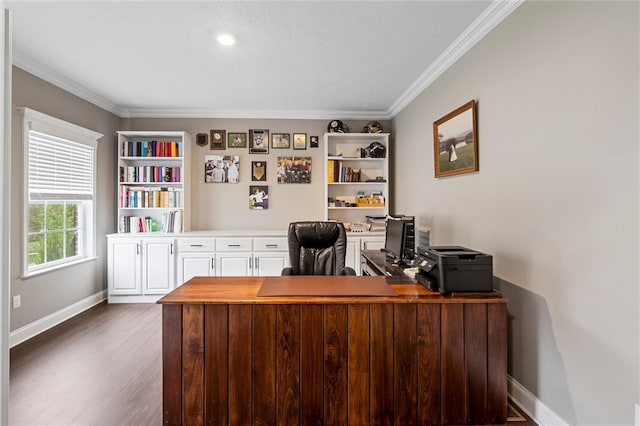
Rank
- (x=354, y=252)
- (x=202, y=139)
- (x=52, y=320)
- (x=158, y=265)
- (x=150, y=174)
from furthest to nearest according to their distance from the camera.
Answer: (x=202, y=139), (x=150, y=174), (x=354, y=252), (x=158, y=265), (x=52, y=320)

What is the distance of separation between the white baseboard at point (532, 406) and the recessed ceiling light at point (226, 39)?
3.18 meters

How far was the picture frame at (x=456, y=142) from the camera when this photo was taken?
2477 millimetres

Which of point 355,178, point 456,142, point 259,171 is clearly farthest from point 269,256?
point 456,142

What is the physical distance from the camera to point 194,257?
4148 mm

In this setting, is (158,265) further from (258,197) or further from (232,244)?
(258,197)

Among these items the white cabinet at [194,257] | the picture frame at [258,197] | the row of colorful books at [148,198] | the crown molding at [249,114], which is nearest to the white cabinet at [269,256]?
the white cabinet at [194,257]

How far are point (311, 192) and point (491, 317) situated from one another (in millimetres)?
3188

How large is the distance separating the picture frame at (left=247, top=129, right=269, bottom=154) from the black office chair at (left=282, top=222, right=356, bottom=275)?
190 cm

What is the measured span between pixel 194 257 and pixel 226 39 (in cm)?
265

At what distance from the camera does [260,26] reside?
2.41 metres

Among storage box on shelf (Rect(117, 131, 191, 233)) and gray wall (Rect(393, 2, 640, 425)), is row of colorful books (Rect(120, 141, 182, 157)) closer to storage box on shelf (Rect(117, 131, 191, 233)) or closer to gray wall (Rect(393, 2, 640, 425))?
storage box on shelf (Rect(117, 131, 191, 233))

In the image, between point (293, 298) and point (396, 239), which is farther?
point (396, 239)

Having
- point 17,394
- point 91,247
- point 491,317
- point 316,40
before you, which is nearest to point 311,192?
point 316,40

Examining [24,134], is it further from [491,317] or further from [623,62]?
[623,62]
